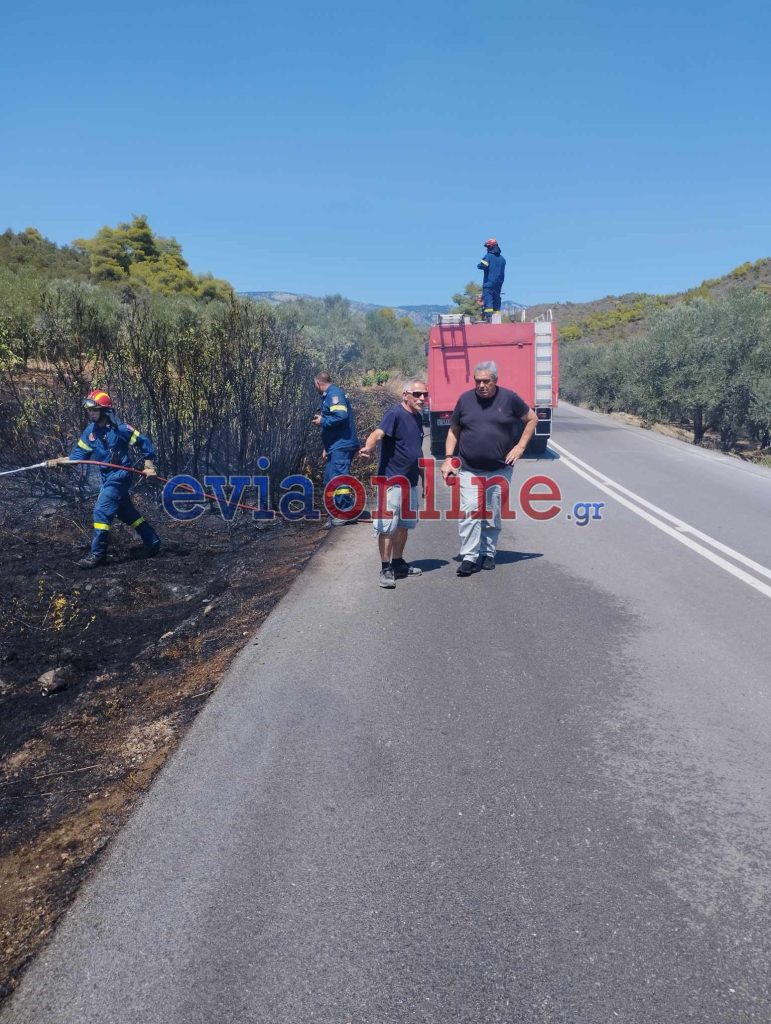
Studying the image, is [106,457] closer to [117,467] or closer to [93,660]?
[117,467]

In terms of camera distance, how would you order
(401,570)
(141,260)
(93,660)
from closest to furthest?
(93,660)
(401,570)
(141,260)

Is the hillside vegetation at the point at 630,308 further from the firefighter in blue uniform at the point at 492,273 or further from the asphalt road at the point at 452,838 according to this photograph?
the asphalt road at the point at 452,838

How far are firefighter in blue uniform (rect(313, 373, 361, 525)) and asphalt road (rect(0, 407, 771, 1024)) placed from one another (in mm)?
4039

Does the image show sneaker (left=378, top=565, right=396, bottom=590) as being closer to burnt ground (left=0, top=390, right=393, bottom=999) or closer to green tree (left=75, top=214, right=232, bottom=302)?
burnt ground (left=0, top=390, right=393, bottom=999)

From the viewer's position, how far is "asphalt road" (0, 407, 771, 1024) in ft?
7.24

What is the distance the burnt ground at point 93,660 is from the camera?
3.02 m

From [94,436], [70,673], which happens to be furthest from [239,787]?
[94,436]

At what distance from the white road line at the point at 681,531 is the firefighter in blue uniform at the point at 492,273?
4322 mm

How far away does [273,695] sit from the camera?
13.7ft

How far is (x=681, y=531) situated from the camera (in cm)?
850

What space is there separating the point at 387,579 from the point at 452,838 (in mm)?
3514

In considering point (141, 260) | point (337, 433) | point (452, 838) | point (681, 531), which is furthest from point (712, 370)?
point (141, 260)

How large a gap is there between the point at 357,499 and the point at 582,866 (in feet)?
24.4

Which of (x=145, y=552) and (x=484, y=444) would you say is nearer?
(x=484, y=444)
